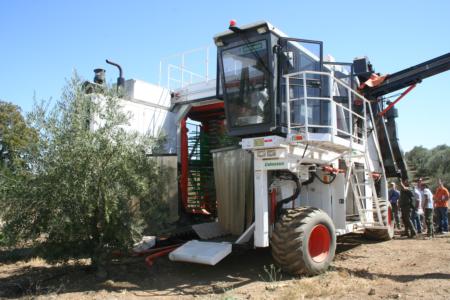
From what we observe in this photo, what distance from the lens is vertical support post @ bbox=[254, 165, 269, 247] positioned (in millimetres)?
6934

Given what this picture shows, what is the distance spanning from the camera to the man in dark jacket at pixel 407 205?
11.7 m

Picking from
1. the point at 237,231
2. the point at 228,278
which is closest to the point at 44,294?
the point at 228,278

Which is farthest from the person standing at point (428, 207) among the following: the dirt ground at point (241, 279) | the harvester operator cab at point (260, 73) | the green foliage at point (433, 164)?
the green foliage at point (433, 164)

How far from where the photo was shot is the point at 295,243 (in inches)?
260

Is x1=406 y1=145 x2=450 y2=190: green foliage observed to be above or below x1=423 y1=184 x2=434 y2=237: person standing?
above

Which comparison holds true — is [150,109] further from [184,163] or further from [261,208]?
[261,208]

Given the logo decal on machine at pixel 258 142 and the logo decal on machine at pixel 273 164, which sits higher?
the logo decal on machine at pixel 258 142

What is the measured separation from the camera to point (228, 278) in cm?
711

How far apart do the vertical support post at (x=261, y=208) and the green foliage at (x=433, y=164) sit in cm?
1839

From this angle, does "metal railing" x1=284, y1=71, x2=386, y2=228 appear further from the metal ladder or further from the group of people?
the group of people

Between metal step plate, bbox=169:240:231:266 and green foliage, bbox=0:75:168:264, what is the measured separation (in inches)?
32.1

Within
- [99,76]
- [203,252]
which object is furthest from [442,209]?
[99,76]

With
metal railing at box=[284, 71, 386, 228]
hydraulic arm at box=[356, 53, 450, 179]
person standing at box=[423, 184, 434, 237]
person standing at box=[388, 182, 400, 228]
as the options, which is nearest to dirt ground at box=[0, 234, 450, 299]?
metal railing at box=[284, 71, 386, 228]

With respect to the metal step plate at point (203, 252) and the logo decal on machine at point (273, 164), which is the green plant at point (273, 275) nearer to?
the metal step plate at point (203, 252)
